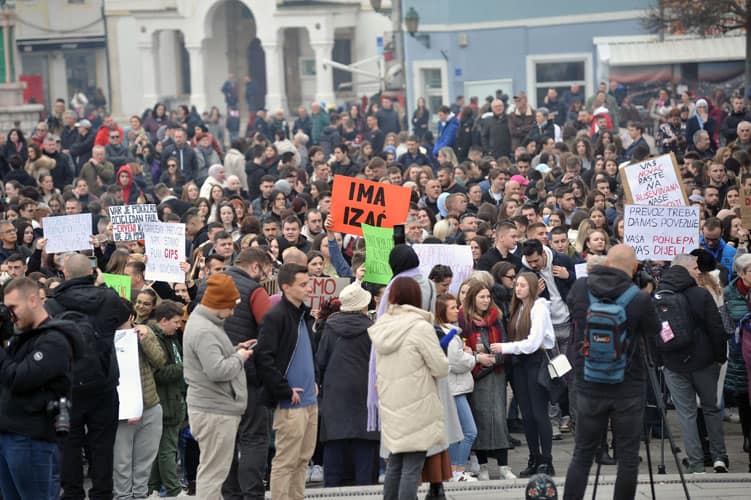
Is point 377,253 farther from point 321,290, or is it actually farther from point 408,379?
point 408,379

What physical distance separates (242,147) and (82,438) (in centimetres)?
1541

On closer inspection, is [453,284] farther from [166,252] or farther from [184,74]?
[184,74]

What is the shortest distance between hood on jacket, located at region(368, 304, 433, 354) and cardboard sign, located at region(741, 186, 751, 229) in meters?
6.23

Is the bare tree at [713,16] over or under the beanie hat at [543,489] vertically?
over

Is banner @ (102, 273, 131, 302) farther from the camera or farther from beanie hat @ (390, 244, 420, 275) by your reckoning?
the camera

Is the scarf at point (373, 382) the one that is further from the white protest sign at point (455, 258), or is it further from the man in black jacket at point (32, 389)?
the white protest sign at point (455, 258)

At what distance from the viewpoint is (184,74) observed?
62.2m

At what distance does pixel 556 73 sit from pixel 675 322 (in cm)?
2863

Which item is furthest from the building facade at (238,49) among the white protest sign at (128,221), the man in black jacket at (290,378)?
the man in black jacket at (290,378)

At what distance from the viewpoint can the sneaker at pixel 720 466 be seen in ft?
36.8

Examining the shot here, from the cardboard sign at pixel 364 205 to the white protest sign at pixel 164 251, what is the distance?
5.07ft

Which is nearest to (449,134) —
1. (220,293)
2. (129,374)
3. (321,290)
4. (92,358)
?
(321,290)

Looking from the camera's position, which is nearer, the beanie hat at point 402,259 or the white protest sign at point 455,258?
the beanie hat at point 402,259

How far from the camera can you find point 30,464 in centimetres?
852
